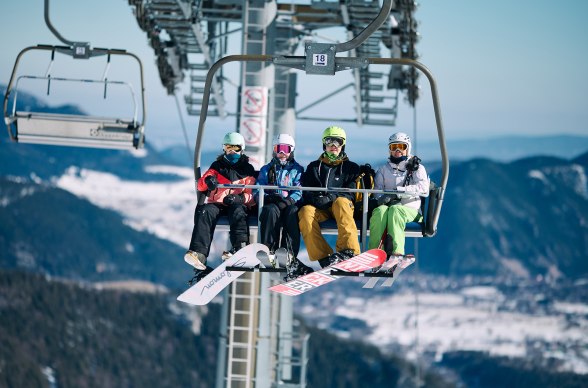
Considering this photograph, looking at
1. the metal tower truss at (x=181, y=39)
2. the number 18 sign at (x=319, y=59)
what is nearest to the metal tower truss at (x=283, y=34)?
the metal tower truss at (x=181, y=39)

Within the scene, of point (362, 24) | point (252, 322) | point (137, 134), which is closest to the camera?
point (137, 134)

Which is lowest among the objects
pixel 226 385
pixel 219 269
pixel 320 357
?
pixel 320 357

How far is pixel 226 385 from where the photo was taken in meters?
32.2

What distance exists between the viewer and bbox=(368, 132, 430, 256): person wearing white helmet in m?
16.6

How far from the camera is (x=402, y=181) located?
17.0m

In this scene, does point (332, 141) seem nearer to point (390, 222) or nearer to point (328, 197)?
point (328, 197)

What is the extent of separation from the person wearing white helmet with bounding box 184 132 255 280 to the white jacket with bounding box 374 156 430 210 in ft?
5.00

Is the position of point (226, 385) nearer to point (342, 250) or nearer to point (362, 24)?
point (362, 24)

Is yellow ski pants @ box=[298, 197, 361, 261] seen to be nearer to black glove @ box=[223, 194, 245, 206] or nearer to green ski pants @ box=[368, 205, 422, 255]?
green ski pants @ box=[368, 205, 422, 255]

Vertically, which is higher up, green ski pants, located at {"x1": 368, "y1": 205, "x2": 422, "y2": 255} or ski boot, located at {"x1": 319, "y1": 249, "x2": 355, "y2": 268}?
green ski pants, located at {"x1": 368, "y1": 205, "x2": 422, "y2": 255}

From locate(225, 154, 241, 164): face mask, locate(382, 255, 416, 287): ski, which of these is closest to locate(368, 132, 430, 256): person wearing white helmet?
locate(382, 255, 416, 287): ski

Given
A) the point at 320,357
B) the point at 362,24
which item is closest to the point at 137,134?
the point at 362,24

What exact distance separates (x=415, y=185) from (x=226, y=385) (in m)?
16.3

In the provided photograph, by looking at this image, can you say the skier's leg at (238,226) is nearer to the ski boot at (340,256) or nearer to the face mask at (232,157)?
the face mask at (232,157)
